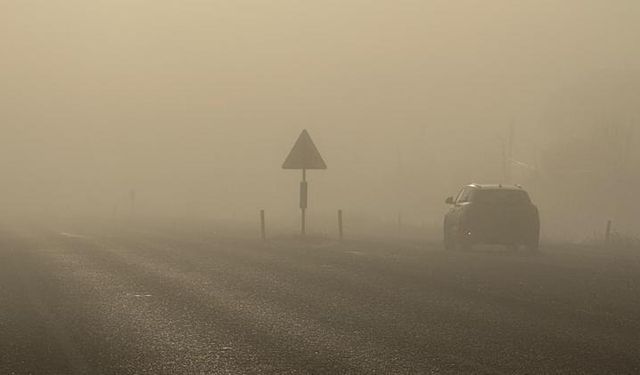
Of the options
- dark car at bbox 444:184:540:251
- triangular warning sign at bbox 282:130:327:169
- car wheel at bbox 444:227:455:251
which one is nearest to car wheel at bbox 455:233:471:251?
dark car at bbox 444:184:540:251

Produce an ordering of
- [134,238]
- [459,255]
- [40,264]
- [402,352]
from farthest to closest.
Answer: [134,238] < [459,255] < [40,264] < [402,352]

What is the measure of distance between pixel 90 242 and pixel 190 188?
4649 inches

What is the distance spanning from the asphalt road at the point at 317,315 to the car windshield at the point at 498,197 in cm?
286

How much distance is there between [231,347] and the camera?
917 centimetres

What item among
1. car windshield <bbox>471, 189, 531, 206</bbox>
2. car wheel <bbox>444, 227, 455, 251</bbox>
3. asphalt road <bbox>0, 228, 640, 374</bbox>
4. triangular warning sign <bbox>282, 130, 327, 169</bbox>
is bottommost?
car wheel <bbox>444, 227, 455, 251</bbox>

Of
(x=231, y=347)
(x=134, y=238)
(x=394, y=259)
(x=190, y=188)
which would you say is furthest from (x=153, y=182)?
(x=231, y=347)

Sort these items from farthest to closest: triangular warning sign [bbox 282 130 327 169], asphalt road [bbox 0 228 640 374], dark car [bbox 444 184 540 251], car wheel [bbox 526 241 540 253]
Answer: triangular warning sign [bbox 282 130 327 169], car wheel [bbox 526 241 540 253], dark car [bbox 444 184 540 251], asphalt road [bbox 0 228 640 374]

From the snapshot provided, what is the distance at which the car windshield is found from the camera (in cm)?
2362

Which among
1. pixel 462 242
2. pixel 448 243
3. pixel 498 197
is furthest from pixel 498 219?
pixel 448 243

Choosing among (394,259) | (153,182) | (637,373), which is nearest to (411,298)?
(637,373)

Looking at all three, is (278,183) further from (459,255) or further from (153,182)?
(459,255)

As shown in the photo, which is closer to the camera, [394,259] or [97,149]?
[394,259]

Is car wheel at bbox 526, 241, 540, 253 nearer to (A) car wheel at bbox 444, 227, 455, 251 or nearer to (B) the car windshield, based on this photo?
(B) the car windshield

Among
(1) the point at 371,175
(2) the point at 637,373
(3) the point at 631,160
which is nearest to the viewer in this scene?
(2) the point at 637,373
